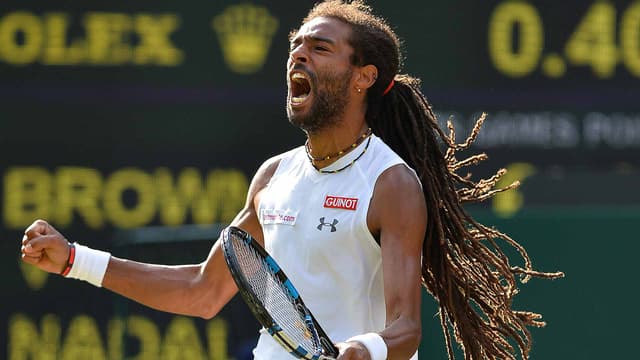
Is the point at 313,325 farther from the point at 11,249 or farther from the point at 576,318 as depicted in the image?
the point at 11,249

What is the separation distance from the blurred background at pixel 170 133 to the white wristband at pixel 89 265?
3.41 feet

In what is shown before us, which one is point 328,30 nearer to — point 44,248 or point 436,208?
point 436,208

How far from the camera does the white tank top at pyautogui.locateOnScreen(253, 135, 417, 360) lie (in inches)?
151

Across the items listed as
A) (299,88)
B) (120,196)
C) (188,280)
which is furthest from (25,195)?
(299,88)

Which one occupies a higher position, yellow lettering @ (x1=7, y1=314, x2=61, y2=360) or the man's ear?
the man's ear

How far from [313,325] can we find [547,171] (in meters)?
2.67

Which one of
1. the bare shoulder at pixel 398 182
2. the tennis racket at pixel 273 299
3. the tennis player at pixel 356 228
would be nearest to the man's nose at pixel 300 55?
the tennis player at pixel 356 228

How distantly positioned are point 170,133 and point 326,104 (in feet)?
5.85

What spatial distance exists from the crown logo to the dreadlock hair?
153 centimetres

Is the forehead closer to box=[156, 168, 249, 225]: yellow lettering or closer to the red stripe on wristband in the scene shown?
the red stripe on wristband

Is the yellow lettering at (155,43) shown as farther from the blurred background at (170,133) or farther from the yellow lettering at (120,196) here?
the yellow lettering at (120,196)

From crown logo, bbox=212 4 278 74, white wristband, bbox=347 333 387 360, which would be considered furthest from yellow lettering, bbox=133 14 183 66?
white wristband, bbox=347 333 387 360

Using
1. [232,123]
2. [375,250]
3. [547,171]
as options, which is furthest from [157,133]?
[375,250]

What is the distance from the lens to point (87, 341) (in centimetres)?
548
